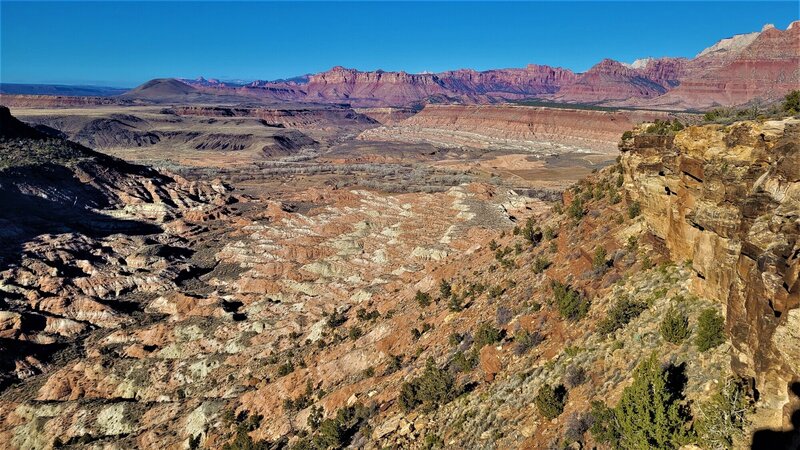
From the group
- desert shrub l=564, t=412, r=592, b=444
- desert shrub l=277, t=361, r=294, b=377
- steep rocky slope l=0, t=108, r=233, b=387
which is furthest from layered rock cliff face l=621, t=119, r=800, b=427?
steep rocky slope l=0, t=108, r=233, b=387

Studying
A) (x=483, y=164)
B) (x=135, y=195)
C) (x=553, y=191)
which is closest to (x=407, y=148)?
(x=483, y=164)

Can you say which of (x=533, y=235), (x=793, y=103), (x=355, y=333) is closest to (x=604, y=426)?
(x=793, y=103)

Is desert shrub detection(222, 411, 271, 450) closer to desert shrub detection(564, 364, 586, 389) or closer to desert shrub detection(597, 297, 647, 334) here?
desert shrub detection(564, 364, 586, 389)

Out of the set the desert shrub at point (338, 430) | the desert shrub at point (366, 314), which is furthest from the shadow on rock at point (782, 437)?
the desert shrub at point (366, 314)

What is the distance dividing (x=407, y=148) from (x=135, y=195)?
4188 inches

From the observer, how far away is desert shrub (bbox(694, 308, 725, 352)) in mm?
12141

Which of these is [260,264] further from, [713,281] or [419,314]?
[713,281]

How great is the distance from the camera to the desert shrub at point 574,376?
1414 centimetres

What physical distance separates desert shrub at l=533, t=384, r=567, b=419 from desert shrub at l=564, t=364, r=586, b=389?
38cm

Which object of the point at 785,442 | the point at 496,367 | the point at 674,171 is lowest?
the point at 496,367

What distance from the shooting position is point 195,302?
41281 millimetres

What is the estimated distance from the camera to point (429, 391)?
17.2 m

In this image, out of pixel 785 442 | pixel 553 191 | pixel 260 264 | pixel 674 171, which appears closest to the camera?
pixel 785 442

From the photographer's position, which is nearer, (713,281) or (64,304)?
(713,281)
